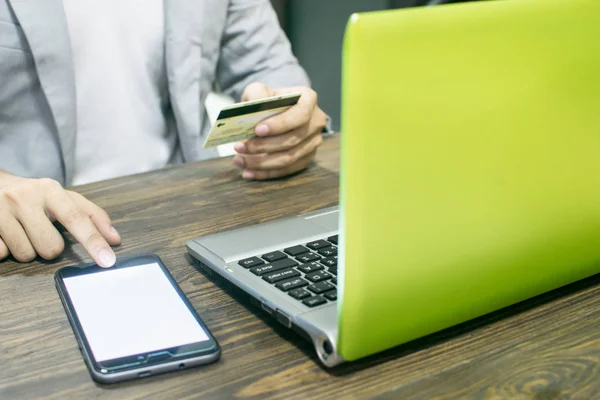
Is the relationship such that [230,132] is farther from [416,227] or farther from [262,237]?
[416,227]

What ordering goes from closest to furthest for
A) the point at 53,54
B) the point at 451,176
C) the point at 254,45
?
the point at 451,176
the point at 53,54
the point at 254,45

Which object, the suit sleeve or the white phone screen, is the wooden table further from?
the suit sleeve

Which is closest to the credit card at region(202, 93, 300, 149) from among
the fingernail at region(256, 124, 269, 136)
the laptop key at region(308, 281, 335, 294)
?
the fingernail at region(256, 124, 269, 136)

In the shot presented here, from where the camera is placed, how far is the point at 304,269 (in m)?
0.59

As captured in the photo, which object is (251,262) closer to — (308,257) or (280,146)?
(308,257)

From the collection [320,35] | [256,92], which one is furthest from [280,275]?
[320,35]

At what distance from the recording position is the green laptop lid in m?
0.43

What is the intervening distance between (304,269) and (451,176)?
17 centimetres

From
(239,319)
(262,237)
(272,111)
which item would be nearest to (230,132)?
(272,111)

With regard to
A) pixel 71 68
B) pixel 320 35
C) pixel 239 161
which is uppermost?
pixel 71 68

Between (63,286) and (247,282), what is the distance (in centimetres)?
18

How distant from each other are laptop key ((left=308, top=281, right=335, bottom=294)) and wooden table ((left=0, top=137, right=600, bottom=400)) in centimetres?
4

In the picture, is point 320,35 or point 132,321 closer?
point 132,321

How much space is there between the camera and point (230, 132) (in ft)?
3.00
